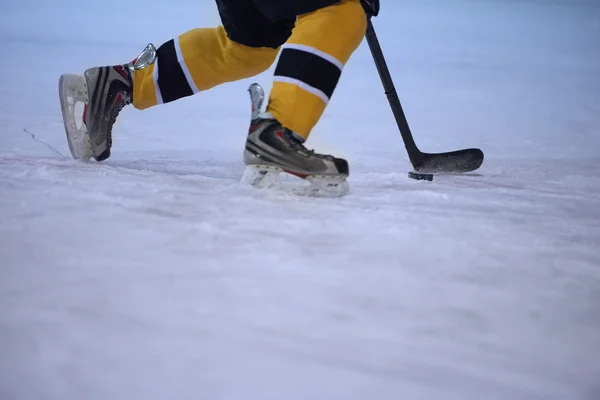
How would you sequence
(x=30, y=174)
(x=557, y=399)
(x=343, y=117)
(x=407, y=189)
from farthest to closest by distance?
(x=343, y=117), (x=407, y=189), (x=30, y=174), (x=557, y=399)

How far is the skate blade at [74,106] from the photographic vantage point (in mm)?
1367

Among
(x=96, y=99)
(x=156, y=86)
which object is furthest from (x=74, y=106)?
(x=156, y=86)

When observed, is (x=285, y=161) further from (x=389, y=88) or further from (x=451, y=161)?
(x=451, y=161)

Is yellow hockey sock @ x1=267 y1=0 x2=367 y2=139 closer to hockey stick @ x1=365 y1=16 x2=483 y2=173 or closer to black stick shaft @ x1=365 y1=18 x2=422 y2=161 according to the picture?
black stick shaft @ x1=365 y1=18 x2=422 y2=161

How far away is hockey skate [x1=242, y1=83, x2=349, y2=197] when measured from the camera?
1117 mm

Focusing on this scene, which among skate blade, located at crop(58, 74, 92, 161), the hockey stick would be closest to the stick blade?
the hockey stick

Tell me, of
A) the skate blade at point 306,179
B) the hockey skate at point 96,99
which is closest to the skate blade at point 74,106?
the hockey skate at point 96,99

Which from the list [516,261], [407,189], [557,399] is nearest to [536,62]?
[407,189]

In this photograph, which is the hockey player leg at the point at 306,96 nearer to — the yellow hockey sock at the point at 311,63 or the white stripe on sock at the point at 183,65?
the yellow hockey sock at the point at 311,63

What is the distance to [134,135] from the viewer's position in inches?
84.0

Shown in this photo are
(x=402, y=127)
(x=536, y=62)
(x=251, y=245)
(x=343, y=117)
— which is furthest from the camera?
(x=536, y=62)

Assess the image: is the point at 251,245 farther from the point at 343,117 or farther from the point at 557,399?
the point at 343,117

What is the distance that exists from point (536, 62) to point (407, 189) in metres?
3.40

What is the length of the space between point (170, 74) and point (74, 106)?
0.21 metres
